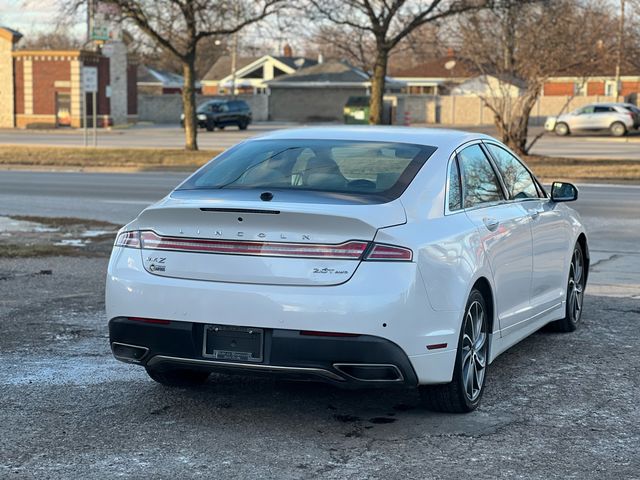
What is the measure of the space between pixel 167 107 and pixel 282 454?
224 feet

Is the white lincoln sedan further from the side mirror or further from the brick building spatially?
the brick building

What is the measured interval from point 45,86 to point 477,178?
5741 centimetres

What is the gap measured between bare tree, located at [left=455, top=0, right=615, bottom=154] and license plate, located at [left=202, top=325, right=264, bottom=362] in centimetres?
2327

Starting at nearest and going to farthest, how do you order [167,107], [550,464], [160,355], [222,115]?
[550,464] < [160,355] < [222,115] < [167,107]

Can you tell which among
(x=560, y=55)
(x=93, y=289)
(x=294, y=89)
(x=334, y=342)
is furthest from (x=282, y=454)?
(x=294, y=89)

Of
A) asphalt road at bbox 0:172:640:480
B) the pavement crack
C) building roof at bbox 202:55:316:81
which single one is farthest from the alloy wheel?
building roof at bbox 202:55:316:81

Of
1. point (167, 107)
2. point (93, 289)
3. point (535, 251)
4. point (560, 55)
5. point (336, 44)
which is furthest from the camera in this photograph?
point (167, 107)

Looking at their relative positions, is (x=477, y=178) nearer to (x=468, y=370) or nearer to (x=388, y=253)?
(x=468, y=370)

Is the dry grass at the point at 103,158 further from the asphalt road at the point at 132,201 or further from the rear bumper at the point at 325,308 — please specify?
the rear bumper at the point at 325,308

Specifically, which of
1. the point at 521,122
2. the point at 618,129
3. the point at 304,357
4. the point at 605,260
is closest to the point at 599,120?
the point at 618,129

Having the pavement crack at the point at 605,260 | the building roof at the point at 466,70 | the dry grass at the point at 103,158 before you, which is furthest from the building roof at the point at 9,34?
the pavement crack at the point at 605,260

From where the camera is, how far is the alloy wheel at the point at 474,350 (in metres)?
5.73

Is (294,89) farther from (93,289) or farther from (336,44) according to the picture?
(93,289)

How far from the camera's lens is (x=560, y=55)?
28.0 m
